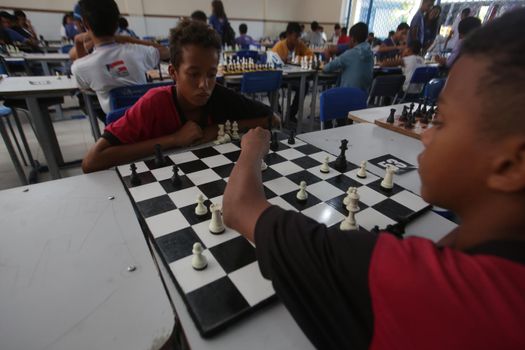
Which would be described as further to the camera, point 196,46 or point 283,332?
point 196,46

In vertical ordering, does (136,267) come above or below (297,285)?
below

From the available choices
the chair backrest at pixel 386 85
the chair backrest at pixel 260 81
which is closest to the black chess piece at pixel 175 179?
the chair backrest at pixel 260 81

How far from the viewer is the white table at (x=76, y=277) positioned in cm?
52

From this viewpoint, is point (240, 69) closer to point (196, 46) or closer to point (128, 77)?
point (128, 77)

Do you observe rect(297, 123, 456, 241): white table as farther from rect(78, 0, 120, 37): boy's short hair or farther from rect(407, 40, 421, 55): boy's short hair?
rect(407, 40, 421, 55): boy's short hair

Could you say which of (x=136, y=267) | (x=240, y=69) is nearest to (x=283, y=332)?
(x=136, y=267)

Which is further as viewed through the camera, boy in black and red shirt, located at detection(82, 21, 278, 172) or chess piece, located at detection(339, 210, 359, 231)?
boy in black and red shirt, located at detection(82, 21, 278, 172)

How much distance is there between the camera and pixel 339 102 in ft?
6.83

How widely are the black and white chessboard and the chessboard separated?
603mm

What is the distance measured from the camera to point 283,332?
546mm

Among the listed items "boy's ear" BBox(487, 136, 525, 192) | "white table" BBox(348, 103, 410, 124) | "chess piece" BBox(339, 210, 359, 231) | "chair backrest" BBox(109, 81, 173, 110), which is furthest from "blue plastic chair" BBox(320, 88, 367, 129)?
"boy's ear" BBox(487, 136, 525, 192)

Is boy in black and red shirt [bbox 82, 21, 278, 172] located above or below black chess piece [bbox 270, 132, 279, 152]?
above

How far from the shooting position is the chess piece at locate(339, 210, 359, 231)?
77 centimetres

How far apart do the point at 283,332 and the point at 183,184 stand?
60 cm
